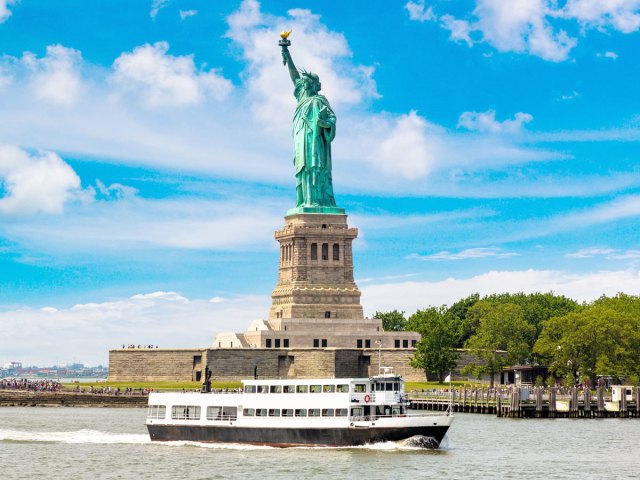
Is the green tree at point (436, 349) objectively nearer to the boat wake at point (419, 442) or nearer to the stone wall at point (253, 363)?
the stone wall at point (253, 363)

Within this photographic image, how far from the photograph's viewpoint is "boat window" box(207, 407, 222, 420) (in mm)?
80688

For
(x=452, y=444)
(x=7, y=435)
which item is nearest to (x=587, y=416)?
(x=452, y=444)

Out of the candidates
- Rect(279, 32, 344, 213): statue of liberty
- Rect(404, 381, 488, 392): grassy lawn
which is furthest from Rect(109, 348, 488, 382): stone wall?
Rect(279, 32, 344, 213): statue of liberty

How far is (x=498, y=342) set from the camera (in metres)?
144

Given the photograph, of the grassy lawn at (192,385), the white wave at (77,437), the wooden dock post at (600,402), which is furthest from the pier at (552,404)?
the white wave at (77,437)

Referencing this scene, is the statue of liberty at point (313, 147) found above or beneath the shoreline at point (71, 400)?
above

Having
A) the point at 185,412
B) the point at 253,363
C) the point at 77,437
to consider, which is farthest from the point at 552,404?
the point at 253,363

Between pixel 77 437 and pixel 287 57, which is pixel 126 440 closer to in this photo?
pixel 77 437

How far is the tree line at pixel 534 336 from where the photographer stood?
121m

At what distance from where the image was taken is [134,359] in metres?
146

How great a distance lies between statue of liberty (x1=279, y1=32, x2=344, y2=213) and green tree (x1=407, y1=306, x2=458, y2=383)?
19.2 meters

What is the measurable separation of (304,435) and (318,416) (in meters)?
1.49

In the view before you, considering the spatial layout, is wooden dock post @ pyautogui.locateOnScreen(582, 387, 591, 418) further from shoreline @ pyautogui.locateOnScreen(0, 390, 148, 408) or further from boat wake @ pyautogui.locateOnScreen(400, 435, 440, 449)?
shoreline @ pyautogui.locateOnScreen(0, 390, 148, 408)

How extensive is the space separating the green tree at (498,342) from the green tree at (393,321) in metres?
23.6
